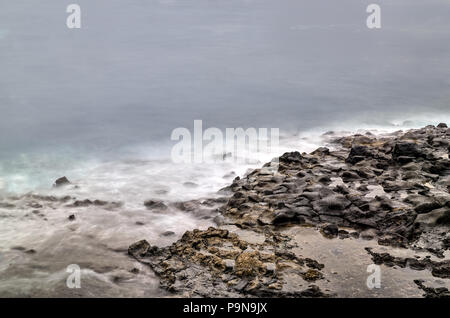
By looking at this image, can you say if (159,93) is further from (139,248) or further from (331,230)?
(331,230)

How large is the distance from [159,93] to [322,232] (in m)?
10.2

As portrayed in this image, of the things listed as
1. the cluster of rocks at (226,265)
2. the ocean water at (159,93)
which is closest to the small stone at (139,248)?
the cluster of rocks at (226,265)

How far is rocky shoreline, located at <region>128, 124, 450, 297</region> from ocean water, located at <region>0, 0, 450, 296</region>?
2.04 feet

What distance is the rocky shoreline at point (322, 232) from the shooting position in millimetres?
5289

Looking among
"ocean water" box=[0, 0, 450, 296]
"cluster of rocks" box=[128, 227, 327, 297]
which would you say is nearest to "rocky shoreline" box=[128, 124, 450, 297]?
"cluster of rocks" box=[128, 227, 327, 297]

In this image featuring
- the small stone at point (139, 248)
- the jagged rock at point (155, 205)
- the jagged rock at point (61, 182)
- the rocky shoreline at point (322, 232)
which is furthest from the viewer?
the jagged rock at point (61, 182)

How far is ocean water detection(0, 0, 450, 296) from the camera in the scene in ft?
22.9

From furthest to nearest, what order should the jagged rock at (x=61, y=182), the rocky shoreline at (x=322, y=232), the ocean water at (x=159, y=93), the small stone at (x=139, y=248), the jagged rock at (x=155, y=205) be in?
the jagged rock at (x=61, y=182)
the jagged rock at (x=155, y=205)
the ocean water at (x=159, y=93)
the small stone at (x=139, y=248)
the rocky shoreline at (x=322, y=232)

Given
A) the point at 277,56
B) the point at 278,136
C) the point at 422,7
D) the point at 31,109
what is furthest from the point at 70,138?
the point at 422,7

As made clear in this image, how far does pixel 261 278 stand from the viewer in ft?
17.5

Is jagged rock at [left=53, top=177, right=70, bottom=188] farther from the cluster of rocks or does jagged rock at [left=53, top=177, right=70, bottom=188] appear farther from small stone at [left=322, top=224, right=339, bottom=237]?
small stone at [left=322, top=224, right=339, bottom=237]

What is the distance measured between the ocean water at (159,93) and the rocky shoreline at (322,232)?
62 centimetres

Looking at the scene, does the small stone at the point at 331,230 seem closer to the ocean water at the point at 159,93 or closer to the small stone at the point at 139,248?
the ocean water at the point at 159,93
